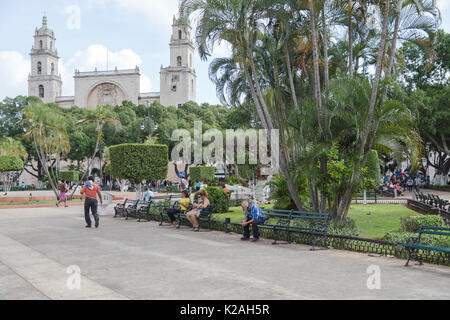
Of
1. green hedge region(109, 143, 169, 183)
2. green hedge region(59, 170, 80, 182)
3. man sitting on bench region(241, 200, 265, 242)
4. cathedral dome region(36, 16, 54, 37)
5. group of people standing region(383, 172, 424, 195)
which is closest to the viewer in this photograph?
man sitting on bench region(241, 200, 265, 242)

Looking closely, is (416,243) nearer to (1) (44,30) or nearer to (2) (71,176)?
(2) (71,176)

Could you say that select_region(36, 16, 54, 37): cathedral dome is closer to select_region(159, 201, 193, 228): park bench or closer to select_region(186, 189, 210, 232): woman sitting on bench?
select_region(159, 201, 193, 228): park bench

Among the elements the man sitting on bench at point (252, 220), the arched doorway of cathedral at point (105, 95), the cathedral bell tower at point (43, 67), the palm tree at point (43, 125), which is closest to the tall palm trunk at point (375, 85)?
the man sitting on bench at point (252, 220)

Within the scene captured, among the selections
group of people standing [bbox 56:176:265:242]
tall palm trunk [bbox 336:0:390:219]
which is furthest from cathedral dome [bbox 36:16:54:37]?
tall palm trunk [bbox 336:0:390:219]

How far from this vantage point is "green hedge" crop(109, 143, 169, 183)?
687 inches

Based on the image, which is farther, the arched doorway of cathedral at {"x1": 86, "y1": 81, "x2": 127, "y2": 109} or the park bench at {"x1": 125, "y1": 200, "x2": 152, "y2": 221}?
the arched doorway of cathedral at {"x1": 86, "y1": 81, "x2": 127, "y2": 109}

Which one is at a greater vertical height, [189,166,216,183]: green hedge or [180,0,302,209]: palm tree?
[180,0,302,209]: palm tree

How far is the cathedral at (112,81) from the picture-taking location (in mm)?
79438

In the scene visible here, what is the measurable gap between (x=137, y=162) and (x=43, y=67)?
252 ft

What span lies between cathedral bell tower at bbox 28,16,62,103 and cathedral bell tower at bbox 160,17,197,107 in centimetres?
2244

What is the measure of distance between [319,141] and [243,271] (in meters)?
4.66

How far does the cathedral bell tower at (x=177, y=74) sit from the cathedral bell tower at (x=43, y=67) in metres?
22.4

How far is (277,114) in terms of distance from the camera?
14.3m
